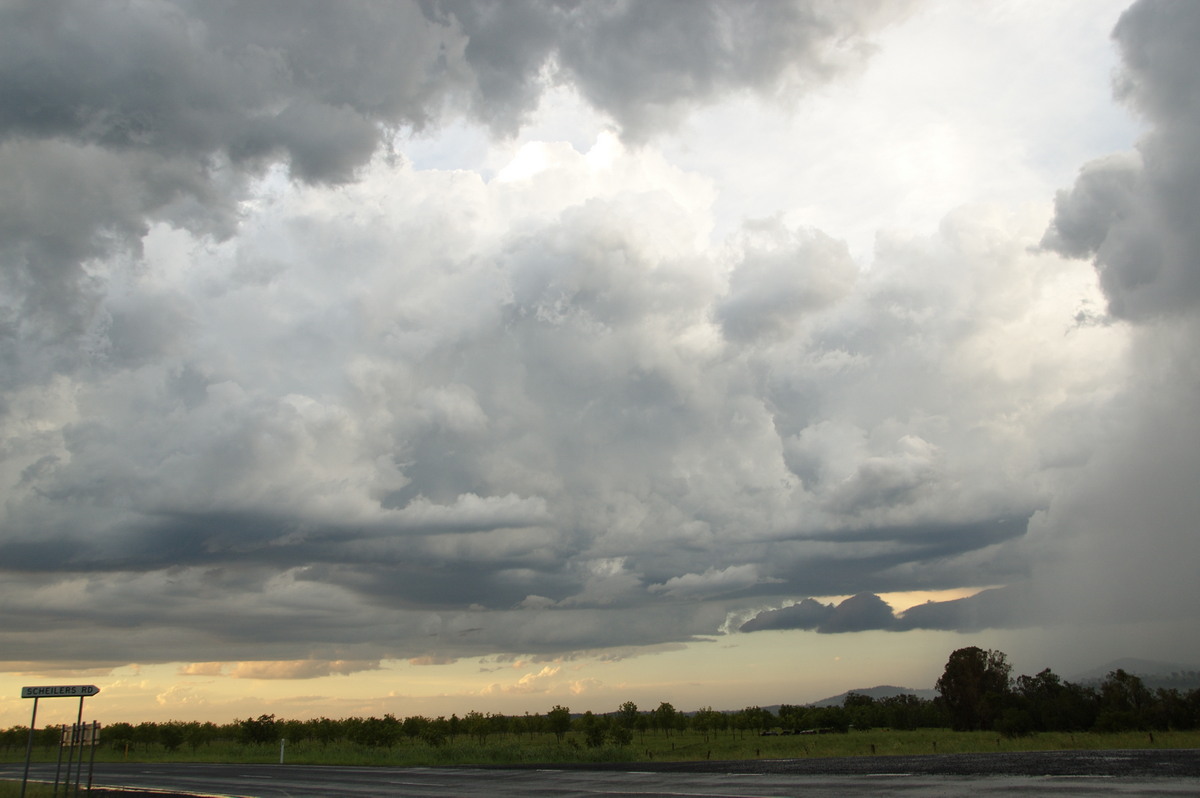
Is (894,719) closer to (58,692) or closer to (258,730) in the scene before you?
(258,730)

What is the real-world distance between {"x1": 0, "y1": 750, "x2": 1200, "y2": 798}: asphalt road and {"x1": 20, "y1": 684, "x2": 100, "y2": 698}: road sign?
6.95 metres

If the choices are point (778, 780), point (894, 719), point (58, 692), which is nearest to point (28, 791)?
point (58, 692)

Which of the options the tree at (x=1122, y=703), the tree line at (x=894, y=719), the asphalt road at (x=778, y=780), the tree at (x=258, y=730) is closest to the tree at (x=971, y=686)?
the tree line at (x=894, y=719)

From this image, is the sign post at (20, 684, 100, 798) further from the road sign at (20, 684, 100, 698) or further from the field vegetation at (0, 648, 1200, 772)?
the field vegetation at (0, 648, 1200, 772)

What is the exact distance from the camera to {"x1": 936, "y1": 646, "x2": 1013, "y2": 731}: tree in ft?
335

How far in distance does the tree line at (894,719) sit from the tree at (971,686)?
0.43ft

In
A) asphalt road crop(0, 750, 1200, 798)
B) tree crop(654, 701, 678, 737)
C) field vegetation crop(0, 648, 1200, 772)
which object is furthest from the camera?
tree crop(654, 701, 678, 737)

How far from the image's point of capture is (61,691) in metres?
30.5

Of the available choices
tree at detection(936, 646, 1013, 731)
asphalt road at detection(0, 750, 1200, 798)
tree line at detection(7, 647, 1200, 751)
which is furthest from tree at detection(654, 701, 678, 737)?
asphalt road at detection(0, 750, 1200, 798)

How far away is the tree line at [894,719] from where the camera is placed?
266 ft

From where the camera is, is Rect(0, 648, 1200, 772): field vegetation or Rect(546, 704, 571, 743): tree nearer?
Rect(0, 648, 1200, 772): field vegetation

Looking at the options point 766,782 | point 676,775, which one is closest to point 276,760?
point 676,775

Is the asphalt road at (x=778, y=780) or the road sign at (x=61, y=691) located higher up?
the road sign at (x=61, y=691)

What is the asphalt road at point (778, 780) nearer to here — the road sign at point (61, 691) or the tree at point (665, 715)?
the road sign at point (61, 691)
